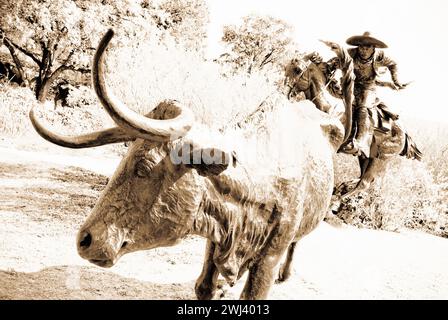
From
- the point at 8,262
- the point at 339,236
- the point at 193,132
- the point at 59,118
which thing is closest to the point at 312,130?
the point at 193,132

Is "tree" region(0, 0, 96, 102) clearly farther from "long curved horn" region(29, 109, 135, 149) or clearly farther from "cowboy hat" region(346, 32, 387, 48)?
"long curved horn" region(29, 109, 135, 149)

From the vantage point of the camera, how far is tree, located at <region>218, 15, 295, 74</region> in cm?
2047

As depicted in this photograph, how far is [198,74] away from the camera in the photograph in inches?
363

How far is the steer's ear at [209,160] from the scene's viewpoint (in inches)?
78.8

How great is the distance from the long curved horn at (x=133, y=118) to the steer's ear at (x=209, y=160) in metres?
0.13

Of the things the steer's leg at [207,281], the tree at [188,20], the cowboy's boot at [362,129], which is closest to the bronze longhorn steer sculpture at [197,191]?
the steer's leg at [207,281]

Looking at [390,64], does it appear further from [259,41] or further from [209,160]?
[259,41]

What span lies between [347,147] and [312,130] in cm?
142

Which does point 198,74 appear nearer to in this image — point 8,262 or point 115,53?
point 115,53

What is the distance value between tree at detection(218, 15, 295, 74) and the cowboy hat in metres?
16.2

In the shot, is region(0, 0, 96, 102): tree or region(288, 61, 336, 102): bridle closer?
region(288, 61, 336, 102): bridle

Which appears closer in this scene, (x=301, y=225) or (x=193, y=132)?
(x=193, y=132)

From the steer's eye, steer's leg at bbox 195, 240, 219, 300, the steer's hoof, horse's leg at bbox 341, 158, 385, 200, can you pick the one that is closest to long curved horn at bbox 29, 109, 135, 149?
the steer's eye
